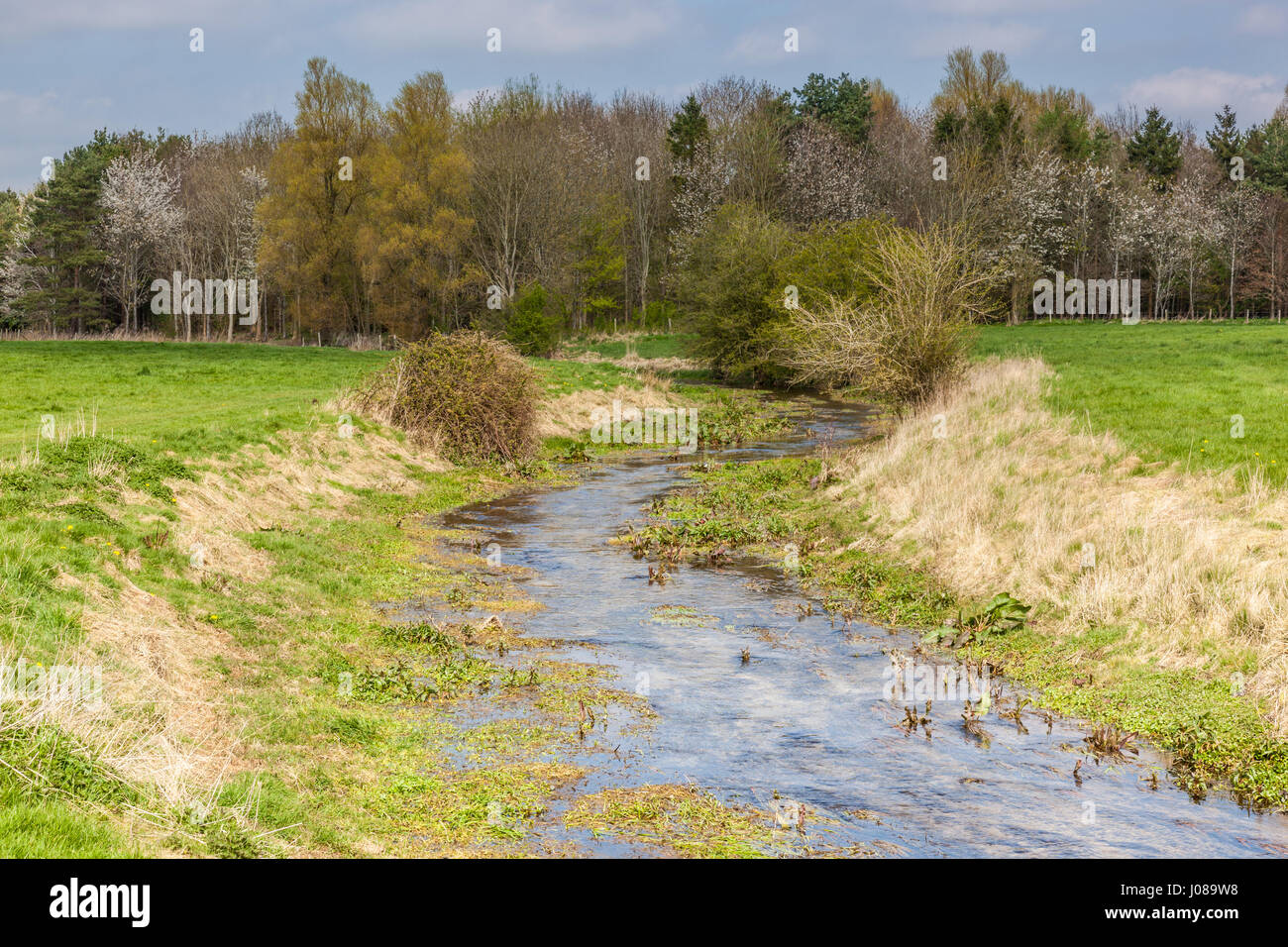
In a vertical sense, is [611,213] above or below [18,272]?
above

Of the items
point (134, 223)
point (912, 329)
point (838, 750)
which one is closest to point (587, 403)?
point (912, 329)

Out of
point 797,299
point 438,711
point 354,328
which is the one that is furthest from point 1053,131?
point 438,711

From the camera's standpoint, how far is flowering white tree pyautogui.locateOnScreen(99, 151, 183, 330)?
2808 inches

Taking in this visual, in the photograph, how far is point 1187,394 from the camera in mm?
24031

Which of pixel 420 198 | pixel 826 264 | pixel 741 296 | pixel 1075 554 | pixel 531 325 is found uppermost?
pixel 420 198

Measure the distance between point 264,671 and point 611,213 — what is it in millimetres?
67378

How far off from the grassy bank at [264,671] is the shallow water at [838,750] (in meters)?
0.61

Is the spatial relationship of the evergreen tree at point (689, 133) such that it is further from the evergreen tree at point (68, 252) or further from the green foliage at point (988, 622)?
the green foliage at point (988, 622)

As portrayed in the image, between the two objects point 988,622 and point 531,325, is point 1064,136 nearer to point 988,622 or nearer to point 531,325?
point 531,325

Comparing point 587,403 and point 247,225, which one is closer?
point 587,403

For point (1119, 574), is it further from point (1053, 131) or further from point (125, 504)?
point (1053, 131)

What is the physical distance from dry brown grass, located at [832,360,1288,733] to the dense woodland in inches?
1091

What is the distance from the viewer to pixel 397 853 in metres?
8.43
